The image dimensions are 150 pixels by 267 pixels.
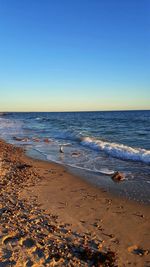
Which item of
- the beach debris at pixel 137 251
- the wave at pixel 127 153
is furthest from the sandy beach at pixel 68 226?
the wave at pixel 127 153

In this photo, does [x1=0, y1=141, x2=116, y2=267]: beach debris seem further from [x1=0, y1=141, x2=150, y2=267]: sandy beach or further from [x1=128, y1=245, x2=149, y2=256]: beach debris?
[x1=128, y1=245, x2=149, y2=256]: beach debris

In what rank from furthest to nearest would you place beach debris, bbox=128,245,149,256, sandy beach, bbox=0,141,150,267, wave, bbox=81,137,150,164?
wave, bbox=81,137,150,164
beach debris, bbox=128,245,149,256
sandy beach, bbox=0,141,150,267

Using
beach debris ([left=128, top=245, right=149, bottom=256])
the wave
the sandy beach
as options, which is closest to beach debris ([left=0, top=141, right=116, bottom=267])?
the sandy beach

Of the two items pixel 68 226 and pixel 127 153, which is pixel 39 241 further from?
pixel 127 153

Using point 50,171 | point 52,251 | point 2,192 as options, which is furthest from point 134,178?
point 52,251

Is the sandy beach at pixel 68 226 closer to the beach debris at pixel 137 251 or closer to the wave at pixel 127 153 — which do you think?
the beach debris at pixel 137 251

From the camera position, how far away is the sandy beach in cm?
539

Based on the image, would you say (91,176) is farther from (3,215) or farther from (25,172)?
(3,215)

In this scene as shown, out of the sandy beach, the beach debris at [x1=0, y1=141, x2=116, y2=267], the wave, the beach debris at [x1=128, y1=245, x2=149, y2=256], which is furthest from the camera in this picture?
the wave

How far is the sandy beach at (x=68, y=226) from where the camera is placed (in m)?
5.39

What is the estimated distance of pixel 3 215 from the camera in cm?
708

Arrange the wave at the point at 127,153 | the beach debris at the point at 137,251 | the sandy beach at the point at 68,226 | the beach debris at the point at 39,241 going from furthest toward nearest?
the wave at the point at 127,153, the beach debris at the point at 137,251, the sandy beach at the point at 68,226, the beach debris at the point at 39,241

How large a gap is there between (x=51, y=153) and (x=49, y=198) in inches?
361

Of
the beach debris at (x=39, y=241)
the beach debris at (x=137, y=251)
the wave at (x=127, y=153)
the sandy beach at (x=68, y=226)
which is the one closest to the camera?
the beach debris at (x=39, y=241)
